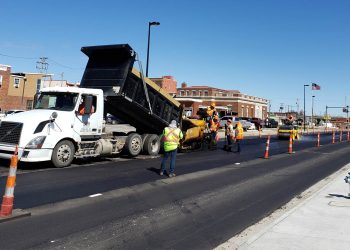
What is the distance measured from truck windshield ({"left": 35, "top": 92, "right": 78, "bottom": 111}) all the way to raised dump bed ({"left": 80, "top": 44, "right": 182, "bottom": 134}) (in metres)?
1.36

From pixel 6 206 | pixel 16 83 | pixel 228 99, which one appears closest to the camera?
pixel 6 206

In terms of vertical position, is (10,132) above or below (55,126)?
below

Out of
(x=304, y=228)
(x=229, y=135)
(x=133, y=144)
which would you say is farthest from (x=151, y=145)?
(x=304, y=228)

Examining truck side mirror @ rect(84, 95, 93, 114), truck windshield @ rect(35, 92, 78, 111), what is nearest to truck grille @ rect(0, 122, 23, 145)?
truck windshield @ rect(35, 92, 78, 111)

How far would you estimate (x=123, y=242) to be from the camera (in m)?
5.49

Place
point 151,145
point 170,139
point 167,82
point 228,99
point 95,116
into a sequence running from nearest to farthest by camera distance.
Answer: point 170,139
point 95,116
point 151,145
point 167,82
point 228,99

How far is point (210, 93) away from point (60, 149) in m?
A: 86.9

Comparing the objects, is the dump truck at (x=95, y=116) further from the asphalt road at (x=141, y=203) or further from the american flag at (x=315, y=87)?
the american flag at (x=315, y=87)

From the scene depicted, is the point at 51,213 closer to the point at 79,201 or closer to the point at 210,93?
the point at 79,201

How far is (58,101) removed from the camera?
1262cm

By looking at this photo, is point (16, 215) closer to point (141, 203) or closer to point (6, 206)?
point (6, 206)

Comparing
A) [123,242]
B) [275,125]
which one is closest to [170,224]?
[123,242]

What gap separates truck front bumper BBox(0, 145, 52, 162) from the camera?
440 inches

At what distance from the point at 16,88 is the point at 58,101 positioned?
54.4m
